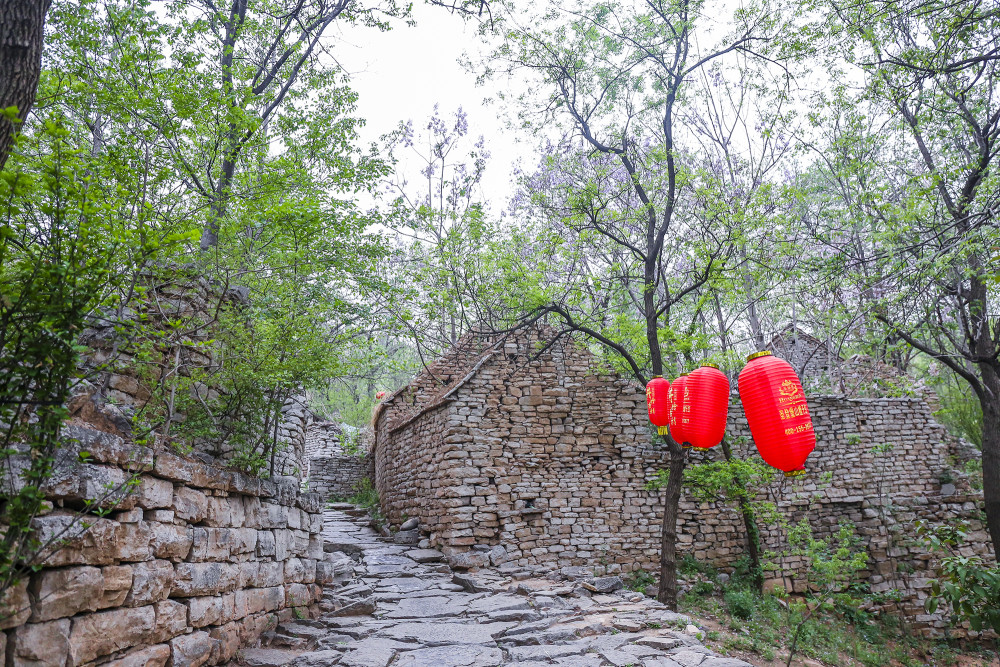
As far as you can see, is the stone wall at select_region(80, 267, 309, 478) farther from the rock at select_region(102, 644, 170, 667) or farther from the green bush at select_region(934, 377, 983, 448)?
the green bush at select_region(934, 377, 983, 448)

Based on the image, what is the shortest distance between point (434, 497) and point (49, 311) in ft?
22.0

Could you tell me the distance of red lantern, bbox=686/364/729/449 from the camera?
494 cm

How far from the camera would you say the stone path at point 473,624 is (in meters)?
4.14

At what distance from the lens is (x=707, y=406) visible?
495 centimetres

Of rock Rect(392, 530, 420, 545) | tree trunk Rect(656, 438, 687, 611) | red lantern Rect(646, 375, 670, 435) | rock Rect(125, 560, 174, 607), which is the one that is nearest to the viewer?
rock Rect(125, 560, 174, 607)

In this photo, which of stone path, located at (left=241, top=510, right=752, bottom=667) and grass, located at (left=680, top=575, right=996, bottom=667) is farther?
grass, located at (left=680, top=575, right=996, bottom=667)

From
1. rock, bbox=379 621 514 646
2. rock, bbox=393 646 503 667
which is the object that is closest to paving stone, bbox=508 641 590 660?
rock, bbox=393 646 503 667

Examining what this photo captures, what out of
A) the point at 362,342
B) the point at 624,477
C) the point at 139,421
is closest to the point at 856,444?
the point at 624,477

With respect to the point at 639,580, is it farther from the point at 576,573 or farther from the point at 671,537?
the point at 671,537

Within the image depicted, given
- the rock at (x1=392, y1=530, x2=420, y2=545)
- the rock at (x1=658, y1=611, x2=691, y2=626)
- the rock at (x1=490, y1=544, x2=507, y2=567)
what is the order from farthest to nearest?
the rock at (x1=392, y1=530, x2=420, y2=545) → the rock at (x1=490, y1=544, x2=507, y2=567) → the rock at (x1=658, y1=611, x2=691, y2=626)

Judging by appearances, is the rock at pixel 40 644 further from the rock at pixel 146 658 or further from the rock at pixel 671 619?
the rock at pixel 671 619

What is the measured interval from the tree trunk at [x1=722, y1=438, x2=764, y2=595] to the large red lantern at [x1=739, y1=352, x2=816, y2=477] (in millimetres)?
4329

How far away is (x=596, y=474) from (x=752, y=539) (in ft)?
8.40

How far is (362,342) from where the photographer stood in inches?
276
